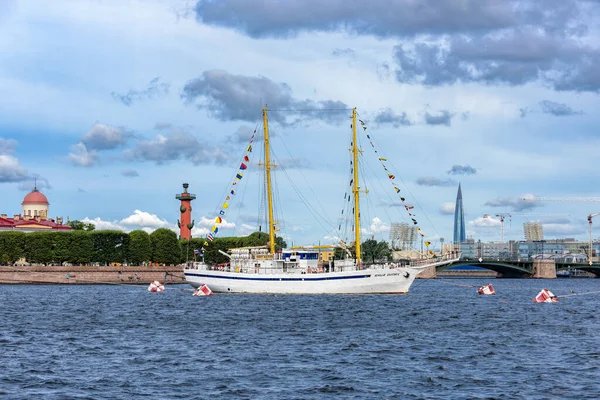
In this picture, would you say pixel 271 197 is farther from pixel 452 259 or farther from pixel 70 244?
pixel 70 244

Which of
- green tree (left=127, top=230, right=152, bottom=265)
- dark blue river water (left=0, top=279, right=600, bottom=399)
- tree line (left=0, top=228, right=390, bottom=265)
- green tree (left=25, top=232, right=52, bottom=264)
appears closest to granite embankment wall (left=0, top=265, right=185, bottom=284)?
green tree (left=127, top=230, right=152, bottom=265)

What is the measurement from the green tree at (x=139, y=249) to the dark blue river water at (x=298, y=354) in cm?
8010

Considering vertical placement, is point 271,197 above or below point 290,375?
above

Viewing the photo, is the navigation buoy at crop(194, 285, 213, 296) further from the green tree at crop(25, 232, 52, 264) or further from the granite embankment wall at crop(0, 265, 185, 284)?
the green tree at crop(25, 232, 52, 264)

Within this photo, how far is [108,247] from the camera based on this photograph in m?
151

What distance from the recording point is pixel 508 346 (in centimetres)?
4544

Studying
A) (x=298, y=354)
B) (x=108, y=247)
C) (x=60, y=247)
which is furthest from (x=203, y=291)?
(x=60, y=247)

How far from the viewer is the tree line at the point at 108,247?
14738 centimetres

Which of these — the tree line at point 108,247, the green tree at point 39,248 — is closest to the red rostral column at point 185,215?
the tree line at point 108,247

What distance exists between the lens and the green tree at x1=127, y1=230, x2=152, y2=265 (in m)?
151

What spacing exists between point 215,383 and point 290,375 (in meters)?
3.46

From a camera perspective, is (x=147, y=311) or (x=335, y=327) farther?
(x=147, y=311)

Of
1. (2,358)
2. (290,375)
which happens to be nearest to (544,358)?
(290,375)

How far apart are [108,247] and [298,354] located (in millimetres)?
113664
